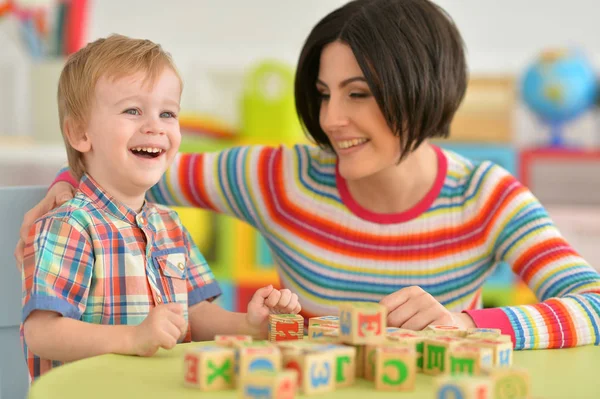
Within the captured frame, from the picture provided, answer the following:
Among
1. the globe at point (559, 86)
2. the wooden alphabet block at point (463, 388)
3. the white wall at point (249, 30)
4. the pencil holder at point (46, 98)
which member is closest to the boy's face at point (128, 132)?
the wooden alphabet block at point (463, 388)

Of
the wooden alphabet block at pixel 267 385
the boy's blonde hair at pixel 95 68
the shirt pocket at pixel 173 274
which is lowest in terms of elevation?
the wooden alphabet block at pixel 267 385

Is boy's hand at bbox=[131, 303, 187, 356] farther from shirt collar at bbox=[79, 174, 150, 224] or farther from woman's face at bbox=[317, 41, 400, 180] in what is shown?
woman's face at bbox=[317, 41, 400, 180]

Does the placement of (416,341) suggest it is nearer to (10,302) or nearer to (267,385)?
(267,385)

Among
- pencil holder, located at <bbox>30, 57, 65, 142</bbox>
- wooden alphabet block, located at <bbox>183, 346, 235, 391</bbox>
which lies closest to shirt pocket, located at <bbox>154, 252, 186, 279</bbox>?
wooden alphabet block, located at <bbox>183, 346, 235, 391</bbox>

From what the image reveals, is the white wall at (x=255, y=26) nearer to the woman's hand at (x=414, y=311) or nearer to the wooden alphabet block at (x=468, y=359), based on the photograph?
the woman's hand at (x=414, y=311)

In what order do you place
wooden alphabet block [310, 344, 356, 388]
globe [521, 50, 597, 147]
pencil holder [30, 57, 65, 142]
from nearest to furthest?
wooden alphabet block [310, 344, 356, 388] → pencil holder [30, 57, 65, 142] → globe [521, 50, 597, 147]

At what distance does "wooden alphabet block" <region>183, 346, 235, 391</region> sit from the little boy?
6.1 inches

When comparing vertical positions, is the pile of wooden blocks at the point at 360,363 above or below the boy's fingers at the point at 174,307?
below

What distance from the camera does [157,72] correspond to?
1107 mm

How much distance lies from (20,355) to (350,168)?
573 mm

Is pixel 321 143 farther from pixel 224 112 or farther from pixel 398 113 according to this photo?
pixel 224 112

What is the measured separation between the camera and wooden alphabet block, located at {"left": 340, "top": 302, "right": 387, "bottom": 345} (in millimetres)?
821

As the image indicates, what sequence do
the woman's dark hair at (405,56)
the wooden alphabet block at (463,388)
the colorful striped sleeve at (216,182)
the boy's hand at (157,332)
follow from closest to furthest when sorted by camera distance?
the wooden alphabet block at (463,388) → the boy's hand at (157,332) → the woman's dark hair at (405,56) → the colorful striped sleeve at (216,182)

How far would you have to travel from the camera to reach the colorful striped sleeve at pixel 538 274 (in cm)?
106
